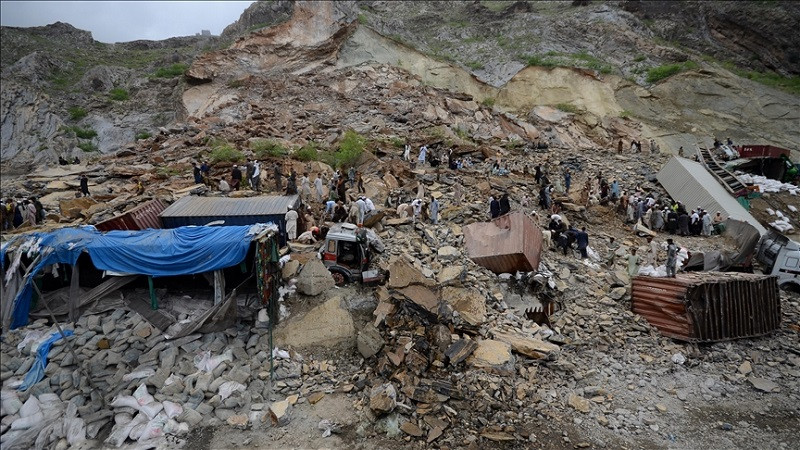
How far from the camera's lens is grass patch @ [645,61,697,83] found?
1072 inches

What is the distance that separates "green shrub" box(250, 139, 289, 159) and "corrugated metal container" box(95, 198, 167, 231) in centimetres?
695

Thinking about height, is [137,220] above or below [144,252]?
above

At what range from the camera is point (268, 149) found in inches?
708

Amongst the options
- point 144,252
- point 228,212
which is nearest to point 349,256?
point 228,212

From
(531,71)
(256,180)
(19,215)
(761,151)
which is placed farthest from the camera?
(531,71)

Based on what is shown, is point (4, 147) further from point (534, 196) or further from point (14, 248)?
point (534, 196)

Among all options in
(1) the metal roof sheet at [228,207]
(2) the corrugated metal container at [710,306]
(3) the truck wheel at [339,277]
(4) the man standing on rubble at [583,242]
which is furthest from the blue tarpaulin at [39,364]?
(4) the man standing on rubble at [583,242]

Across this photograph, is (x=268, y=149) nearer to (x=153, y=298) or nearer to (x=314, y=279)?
(x=314, y=279)

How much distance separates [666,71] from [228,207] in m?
28.8

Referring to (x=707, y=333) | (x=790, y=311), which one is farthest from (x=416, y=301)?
(x=790, y=311)

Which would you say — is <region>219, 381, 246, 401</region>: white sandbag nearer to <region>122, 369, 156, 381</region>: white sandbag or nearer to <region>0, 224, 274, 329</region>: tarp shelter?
<region>122, 369, 156, 381</region>: white sandbag

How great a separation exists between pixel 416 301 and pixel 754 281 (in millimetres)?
6855

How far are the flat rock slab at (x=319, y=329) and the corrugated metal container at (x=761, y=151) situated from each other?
22.4 meters

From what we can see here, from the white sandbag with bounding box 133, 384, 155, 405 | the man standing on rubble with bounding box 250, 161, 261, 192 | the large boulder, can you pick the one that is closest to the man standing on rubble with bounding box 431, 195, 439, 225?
the large boulder
